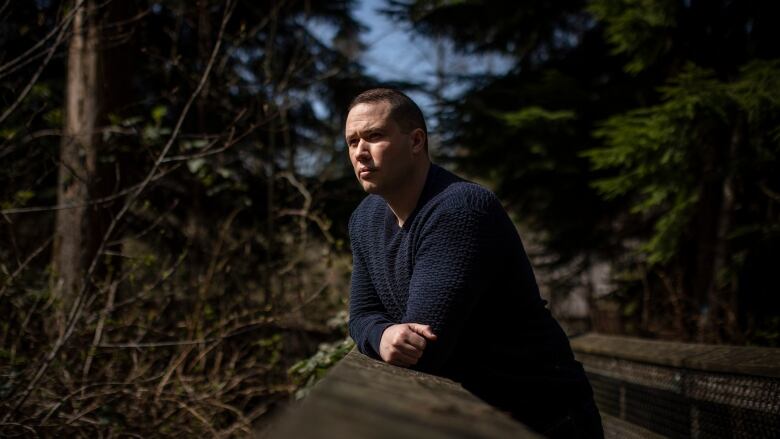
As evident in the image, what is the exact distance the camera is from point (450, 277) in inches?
62.9

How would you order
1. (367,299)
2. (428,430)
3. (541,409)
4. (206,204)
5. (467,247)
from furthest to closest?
(206,204), (367,299), (541,409), (467,247), (428,430)

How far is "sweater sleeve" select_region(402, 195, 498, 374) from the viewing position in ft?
5.23

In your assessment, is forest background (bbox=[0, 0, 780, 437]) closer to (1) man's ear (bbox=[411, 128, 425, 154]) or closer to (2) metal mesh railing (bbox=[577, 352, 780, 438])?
(2) metal mesh railing (bbox=[577, 352, 780, 438])

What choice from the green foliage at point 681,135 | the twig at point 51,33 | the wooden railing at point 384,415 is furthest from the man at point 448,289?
the green foliage at point 681,135

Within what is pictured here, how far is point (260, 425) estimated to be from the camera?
541cm

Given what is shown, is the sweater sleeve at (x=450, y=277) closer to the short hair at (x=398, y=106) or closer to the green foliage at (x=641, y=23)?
the short hair at (x=398, y=106)

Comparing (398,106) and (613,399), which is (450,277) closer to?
(398,106)

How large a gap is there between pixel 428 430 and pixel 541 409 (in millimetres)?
1220

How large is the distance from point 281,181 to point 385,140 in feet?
18.7

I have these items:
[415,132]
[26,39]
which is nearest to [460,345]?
[415,132]

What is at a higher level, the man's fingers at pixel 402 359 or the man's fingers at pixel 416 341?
the man's fingers at pixel 416 341

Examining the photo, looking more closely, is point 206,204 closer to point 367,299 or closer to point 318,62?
point 318,62

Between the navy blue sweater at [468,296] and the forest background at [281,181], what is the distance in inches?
75.0

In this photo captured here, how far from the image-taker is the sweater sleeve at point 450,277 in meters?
1.59
